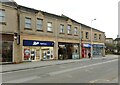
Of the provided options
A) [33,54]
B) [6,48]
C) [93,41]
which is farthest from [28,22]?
[93,41]

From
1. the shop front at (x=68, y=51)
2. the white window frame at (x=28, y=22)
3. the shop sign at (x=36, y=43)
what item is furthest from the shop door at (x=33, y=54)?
the shop front at (x=68, y=51)

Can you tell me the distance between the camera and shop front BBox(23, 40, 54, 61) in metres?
35.3

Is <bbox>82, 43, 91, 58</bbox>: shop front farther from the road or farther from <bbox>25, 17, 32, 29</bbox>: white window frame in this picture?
the road

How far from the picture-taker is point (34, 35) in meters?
37.2

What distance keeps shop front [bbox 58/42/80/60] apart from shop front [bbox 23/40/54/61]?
3.44 metres

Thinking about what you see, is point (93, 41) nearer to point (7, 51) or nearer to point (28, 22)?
point (28, 22)

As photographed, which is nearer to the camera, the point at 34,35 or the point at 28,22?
the point at 28,22

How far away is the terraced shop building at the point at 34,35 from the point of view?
31694 mm

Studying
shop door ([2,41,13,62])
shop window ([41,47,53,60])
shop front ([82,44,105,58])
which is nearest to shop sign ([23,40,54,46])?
shop window ([41,47,53,60])

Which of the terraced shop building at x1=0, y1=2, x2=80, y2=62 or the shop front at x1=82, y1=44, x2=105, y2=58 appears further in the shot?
the shop front at x1=82, y1=44, x2=105, y2=58

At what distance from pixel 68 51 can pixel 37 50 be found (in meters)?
11.0

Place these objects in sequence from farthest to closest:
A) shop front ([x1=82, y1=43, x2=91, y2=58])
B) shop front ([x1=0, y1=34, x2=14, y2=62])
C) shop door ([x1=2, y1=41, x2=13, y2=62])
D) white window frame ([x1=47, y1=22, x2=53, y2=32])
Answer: shop front ([x1=82, y1=43, x2=91, y2=58]), white window frame ([x1=47, y1=22, x2=53, y2=32]), shop door ([x1=2, y1=41, x2=13, y2=62]), shop front ([x1=0, y1=34, x2=14, y2=62])

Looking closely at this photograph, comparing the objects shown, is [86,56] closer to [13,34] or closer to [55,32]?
[55,32]

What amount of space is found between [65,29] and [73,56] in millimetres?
5813
